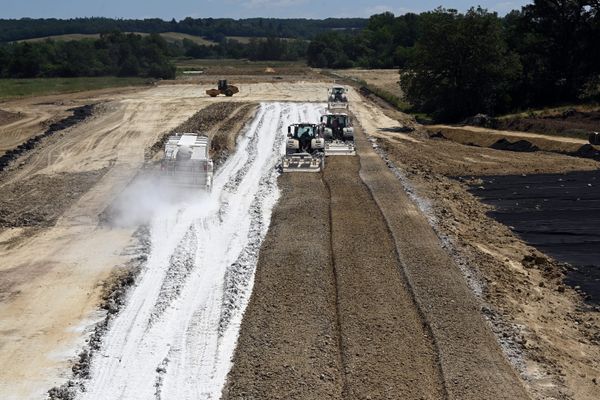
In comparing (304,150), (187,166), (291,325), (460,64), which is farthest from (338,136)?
(291,325)

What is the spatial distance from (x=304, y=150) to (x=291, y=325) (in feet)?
65.7

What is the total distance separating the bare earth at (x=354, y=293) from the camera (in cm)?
1306

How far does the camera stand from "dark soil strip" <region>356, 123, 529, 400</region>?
12.6 metres

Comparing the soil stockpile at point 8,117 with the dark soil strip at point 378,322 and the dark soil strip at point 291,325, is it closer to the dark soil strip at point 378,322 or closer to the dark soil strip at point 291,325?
the dark soil strip at point 291,325

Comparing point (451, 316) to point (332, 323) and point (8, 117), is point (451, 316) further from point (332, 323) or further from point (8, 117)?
point (8, 117)

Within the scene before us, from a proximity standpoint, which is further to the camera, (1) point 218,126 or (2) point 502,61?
(2) point 502,61

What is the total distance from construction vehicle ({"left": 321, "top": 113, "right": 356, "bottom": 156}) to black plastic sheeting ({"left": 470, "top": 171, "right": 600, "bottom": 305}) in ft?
26.5

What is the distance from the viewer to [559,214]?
25.2 m

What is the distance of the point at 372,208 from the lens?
2544 centimetres

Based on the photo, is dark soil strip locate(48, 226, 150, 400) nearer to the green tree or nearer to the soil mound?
the soil mound

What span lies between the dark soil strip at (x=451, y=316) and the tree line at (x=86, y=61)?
8425 centimetres

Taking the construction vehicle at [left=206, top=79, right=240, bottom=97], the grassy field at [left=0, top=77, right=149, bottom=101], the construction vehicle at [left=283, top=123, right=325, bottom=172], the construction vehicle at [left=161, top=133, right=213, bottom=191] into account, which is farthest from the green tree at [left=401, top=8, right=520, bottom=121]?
the grassy field at [left=0, top=77, right=149, bottom=101]

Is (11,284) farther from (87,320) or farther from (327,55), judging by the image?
(327,55)

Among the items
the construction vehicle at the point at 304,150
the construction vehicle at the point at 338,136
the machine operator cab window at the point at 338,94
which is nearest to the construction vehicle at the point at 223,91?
the machine operator cab window at the point at 338,94
